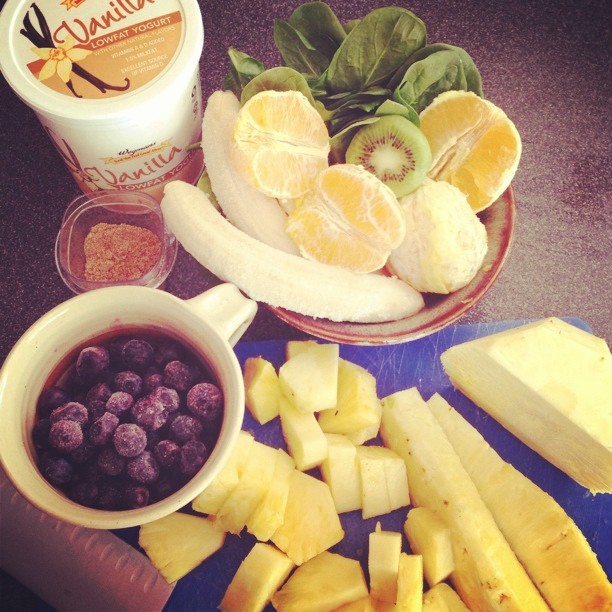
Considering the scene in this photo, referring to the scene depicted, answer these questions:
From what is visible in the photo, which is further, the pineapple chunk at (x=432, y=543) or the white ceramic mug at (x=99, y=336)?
the pineapple chunk at (x=432, y=543)

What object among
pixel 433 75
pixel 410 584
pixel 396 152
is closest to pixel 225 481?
pixel 410 584

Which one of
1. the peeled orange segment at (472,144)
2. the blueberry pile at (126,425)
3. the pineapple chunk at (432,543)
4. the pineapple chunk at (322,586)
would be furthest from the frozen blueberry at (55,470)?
the peeled orange segment at (472,144)

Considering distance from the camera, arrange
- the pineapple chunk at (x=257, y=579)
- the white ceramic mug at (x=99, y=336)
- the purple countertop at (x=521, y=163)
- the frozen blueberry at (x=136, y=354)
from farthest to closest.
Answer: the purple countertop at (x=521, y=163) < the pineapple chunk at (x=257, y=579) < the frozen blueberry at (x=136, y=354) < the white ceramic mug at (x=99, y=336)

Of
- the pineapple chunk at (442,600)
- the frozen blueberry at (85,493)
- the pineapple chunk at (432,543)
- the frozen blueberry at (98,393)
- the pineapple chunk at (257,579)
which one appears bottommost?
the pineapple chunk at (442,600)

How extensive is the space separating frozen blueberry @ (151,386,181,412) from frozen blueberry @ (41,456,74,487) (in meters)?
0.11

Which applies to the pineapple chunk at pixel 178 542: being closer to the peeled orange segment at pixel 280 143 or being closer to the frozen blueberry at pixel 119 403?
the frozen blueberry at pixel 119 403

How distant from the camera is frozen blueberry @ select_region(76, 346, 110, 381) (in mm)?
659

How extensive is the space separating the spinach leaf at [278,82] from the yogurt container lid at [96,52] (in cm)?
9

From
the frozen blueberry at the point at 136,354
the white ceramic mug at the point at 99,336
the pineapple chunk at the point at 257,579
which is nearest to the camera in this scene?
the white ceramic mug at the point at 99,336

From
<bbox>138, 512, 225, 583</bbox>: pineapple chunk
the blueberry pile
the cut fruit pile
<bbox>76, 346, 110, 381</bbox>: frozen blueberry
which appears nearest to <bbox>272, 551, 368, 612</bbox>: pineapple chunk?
the cut fruit pile

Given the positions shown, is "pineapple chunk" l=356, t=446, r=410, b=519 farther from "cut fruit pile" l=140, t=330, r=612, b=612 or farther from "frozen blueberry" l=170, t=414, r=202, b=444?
"frozen blueberry" l=170, t=414, r=202, b=444

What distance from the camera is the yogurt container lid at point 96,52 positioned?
708mm

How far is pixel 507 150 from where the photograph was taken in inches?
31.6

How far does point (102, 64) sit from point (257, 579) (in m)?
0.66
